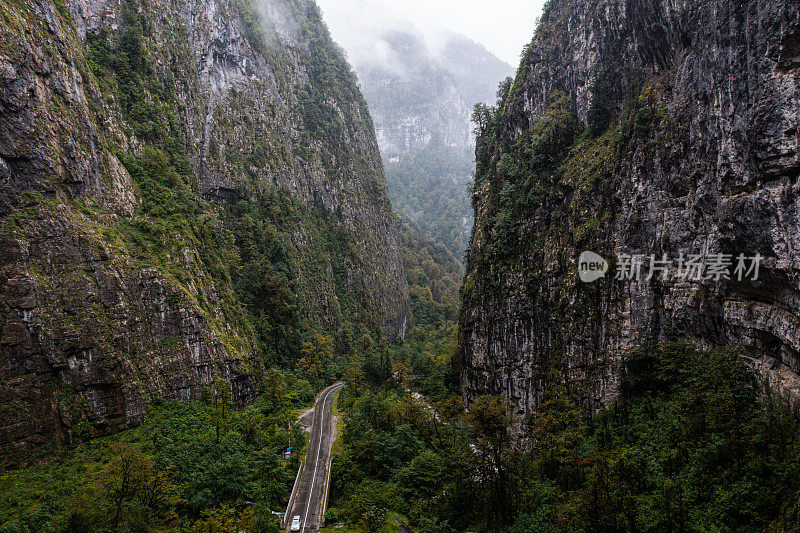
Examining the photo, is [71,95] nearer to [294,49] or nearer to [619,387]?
[619,387]

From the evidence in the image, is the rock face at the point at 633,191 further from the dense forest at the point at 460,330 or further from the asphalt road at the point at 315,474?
the asphalt road at the point at 315,474

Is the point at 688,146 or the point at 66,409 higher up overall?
the point at 688,146

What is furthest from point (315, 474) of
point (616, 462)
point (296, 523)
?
point (616, 462)

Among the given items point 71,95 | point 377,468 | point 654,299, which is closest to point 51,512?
point 377,468

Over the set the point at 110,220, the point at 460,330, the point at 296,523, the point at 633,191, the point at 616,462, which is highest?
the point at 110,220

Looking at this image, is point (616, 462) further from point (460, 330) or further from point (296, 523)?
point (460, 330)

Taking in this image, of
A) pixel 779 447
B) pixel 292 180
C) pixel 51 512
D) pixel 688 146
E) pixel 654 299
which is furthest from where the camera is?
pixel 292 180

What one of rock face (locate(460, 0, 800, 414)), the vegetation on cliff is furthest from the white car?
rock face (locate(460, 0, 800, 414))

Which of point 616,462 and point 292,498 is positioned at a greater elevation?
point 616,462
